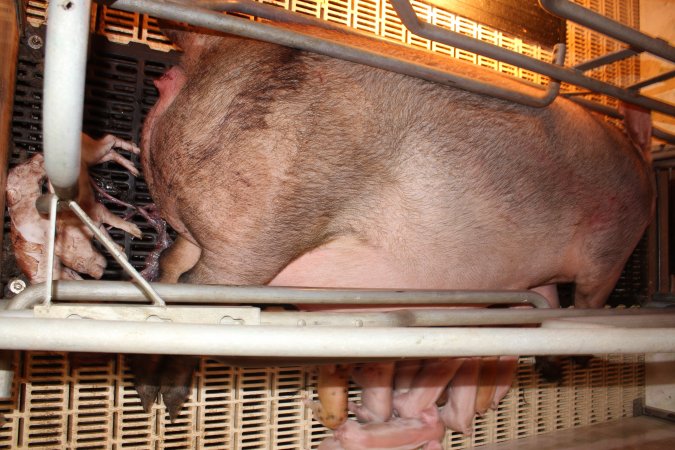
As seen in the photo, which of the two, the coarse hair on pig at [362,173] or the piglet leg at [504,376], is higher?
the coarse hair on pig at [362,173]

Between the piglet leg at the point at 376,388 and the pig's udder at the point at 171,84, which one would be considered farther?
the piglet leg at the point at 376,388

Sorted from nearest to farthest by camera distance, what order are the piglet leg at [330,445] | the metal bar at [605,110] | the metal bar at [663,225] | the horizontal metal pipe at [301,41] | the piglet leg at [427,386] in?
the horizontal metal pipe at [301,41] < the metal bar at [605,110] < the piglet leg at [330,445] < the piglet leg at [427,386] < the metal bar at [663,225]

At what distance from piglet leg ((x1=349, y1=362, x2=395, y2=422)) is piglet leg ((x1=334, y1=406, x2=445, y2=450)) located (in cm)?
5

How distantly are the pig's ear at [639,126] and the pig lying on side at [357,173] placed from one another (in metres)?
0.30

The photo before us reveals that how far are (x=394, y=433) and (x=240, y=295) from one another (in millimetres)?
1183

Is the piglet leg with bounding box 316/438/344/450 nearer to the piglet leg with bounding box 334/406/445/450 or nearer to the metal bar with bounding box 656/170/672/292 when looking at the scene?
the piglet leg with bounding box 334/406/445/450

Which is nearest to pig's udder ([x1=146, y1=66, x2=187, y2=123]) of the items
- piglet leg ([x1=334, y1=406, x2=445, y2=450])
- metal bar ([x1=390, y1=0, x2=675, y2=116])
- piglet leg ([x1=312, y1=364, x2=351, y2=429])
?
metal bar ([x1=390, y1=0, x2=675, y2=116])

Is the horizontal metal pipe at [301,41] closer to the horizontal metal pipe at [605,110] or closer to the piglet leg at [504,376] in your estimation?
the horizontal metal pipe at [605,110]

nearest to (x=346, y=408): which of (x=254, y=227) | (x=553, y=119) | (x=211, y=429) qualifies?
(x=211, y=429)

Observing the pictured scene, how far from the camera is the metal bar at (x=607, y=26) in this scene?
45.6 inches

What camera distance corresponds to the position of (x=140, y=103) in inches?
70.8

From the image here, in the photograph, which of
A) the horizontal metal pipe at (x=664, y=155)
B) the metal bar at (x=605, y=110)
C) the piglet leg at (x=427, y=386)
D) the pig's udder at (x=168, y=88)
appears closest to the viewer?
the pig's udder at (x=168, y=88)

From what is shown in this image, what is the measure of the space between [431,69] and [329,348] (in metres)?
0.77

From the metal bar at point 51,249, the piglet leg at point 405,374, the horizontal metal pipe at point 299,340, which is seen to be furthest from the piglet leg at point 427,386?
the metal bar at point 51,249
